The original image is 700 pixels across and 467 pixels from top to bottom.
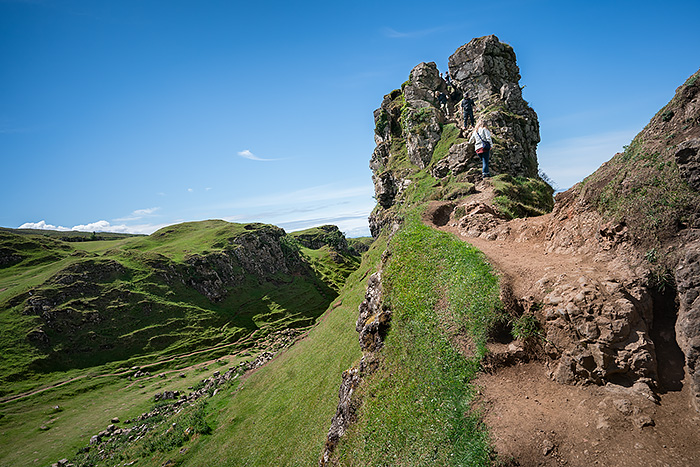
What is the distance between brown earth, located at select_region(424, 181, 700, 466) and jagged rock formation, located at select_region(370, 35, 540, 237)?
2745 centimetres

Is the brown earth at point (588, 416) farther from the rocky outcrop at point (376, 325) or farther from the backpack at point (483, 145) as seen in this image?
the backpack at point (483, 145)

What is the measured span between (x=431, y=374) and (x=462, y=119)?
4634cm

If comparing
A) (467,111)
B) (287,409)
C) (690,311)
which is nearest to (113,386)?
(287,409)

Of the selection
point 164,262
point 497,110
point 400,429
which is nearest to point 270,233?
point 164,262

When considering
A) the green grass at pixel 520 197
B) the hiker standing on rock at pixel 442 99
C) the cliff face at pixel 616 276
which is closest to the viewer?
the cliff face at pixel 616 276

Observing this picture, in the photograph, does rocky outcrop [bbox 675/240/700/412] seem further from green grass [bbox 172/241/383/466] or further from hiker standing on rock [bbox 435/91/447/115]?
hiker standing on rock [bbox 435/91/447/115]

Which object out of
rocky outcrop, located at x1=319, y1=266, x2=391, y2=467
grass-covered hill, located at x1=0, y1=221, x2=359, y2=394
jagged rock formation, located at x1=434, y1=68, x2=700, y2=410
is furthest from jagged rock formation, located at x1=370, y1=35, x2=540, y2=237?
grass-covered hill, located at x1=0, y1=221, x2=359, y2=394

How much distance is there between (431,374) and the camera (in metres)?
13.5

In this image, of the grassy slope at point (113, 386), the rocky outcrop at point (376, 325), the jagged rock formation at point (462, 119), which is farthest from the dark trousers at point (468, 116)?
the rocky outcrop at point (376, 325)

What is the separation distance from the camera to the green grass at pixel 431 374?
11117 millimetres

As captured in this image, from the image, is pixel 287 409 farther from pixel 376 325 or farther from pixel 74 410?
pixel 74 410

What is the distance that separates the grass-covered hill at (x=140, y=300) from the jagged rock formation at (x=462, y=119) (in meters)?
55.2

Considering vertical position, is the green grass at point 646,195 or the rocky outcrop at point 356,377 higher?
the green grass at point 646,195

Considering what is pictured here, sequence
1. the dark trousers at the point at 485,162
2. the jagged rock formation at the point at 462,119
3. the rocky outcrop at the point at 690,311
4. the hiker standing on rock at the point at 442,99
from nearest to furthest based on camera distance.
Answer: the rocky outcrop at the point at 690,311
the dark trousers at the point at 485,162
the jagged rock formation at the point at 462,119
the hiker standing on rock at the point at 442,99
